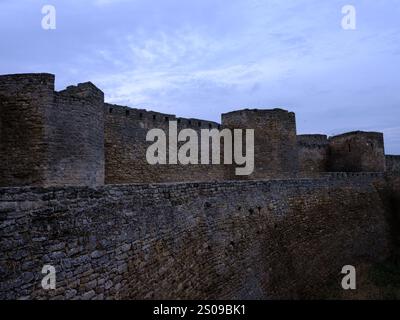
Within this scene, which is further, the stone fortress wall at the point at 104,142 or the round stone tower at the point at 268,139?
the round stone tower at the point at 268,139

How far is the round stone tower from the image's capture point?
18.7m

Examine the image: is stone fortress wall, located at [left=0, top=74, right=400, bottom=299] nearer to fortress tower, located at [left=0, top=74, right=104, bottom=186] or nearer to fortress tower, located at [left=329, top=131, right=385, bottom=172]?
fortress tower, located at [left=0, top=74, right=104, bottom=186]

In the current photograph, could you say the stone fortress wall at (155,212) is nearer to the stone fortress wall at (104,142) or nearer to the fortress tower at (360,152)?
the stone fortress wall at (104,142)

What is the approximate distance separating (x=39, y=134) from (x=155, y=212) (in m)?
5.05

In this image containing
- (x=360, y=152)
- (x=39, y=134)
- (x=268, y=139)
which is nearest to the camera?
(x=39, y=134)

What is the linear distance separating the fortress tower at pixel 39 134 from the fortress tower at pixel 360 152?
20.3 m

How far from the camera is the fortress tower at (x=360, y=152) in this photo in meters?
25.5

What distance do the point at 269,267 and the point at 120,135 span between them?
768 centimetres

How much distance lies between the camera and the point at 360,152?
25781 millimetres

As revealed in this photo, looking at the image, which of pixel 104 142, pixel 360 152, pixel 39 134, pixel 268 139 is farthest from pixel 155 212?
pixel 360 152

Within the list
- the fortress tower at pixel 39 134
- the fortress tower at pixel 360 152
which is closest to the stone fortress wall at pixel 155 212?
the fortress tower at pixel 39 134

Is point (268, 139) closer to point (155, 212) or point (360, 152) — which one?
point (360, 152)
